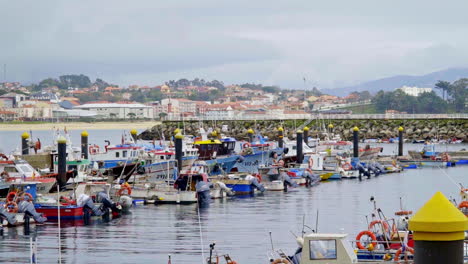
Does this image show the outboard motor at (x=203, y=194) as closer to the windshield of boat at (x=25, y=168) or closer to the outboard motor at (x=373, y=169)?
the windshield of boat at (x=25, y=168)

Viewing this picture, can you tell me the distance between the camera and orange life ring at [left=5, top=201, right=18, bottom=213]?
1393 inches

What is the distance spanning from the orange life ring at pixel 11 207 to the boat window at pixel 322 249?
22.6 meters

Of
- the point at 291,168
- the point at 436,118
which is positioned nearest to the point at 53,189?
the point at 291,168

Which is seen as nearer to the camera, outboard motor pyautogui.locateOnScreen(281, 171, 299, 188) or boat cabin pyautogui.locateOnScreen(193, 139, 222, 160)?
outboard motor pyautogui.locateOnScreen(281, 171, 299, 188)

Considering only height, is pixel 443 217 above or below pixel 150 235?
above

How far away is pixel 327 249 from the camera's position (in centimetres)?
1497

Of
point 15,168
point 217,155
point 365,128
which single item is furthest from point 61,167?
point 365,128

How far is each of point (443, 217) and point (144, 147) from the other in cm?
4938

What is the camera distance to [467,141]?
390ft

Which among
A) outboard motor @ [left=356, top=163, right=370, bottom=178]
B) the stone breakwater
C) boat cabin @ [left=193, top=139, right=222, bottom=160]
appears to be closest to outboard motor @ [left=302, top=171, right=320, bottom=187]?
boat cabin @ [left=193, top=139, right=222, bottom=160]

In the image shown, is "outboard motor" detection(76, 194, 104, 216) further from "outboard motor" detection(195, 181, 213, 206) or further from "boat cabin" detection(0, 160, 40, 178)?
"outboard motor" detection(195, 181, 213, 206)

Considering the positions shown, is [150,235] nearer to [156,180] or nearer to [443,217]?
[156,180]

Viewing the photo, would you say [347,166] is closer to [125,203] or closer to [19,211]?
Result: [125,203]

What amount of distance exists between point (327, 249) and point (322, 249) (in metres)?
0.08
